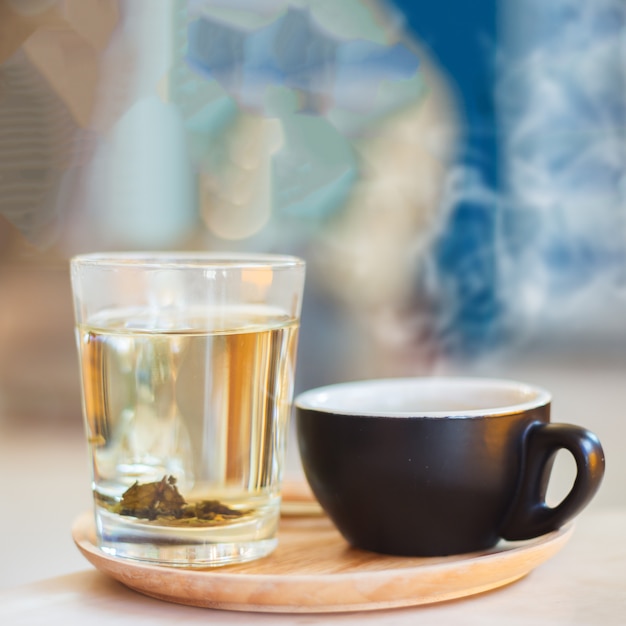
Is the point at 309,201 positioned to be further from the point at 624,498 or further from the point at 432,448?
the point at 432,448

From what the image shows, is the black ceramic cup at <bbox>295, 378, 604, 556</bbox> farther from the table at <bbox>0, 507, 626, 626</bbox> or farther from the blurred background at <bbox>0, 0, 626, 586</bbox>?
the blurred background at <bbox>0, 0, 626, 586</bbox>

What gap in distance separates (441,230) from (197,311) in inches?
46.4

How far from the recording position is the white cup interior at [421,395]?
1.41ft

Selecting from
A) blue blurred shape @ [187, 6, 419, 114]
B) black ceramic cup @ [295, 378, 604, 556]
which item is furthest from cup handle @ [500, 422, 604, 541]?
blue blurred shape @ [187, 6, 419, 114]

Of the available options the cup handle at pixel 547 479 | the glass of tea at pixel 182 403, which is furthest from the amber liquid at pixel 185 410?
the cup handle at pixel 547 479

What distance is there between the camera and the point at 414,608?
0.34 metres

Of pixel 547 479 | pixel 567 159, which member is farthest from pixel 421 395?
pixel 567 159

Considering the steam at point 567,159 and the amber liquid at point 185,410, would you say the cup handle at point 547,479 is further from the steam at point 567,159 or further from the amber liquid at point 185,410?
the steam at point 567,159

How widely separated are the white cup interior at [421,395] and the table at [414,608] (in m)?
0.08

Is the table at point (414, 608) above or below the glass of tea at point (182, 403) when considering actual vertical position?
below

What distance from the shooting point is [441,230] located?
152 cm

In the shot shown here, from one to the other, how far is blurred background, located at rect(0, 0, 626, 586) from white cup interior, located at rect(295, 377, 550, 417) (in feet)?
3.30

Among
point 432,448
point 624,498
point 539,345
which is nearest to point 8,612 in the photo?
point 432,448

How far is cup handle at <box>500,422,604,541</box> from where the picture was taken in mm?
355
